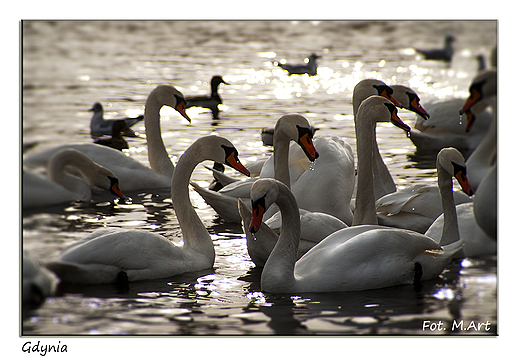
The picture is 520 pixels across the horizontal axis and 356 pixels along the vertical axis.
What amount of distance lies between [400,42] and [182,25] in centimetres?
260

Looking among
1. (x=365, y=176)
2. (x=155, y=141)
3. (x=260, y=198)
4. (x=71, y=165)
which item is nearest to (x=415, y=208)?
(x=365, y=176)

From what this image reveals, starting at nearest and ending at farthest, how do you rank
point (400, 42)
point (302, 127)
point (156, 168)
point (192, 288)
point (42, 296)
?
point (42, 296) → point (192, 288) → point (302, 127) → point (400, 42) → point (156, 168)

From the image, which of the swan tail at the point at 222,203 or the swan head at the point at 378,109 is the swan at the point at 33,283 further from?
the swan head at the point at 378,109

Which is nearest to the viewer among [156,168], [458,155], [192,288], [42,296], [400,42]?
[42,296]

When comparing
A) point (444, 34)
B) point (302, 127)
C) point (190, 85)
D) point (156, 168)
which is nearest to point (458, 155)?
point (444, 34)

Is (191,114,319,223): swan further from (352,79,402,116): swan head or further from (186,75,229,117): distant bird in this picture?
(186,75,229,117): distant bird

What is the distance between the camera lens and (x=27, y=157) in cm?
472

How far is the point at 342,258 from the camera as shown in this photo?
17.2 ft

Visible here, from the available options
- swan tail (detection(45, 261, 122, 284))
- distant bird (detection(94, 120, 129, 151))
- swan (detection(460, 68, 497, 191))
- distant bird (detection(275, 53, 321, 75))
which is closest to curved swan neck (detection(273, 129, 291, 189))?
swan tail (detection(45, 261, 122, 284))

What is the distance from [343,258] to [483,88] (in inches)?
59.5

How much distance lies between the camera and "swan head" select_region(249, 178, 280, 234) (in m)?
5.20
